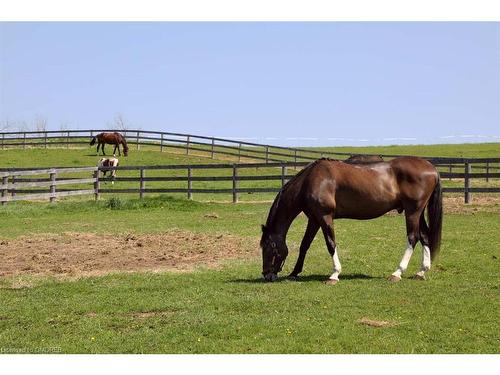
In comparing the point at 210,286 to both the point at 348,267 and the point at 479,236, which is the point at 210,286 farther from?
the point at 479,236

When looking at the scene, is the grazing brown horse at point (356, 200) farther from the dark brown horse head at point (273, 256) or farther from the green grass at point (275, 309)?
the green grass at point (275, 309)

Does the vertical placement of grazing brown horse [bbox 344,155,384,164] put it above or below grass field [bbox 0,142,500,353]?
above

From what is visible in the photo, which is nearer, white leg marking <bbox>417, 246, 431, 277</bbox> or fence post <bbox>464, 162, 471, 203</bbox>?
white leg marking <bbox>417, 246, 431, 277</bbox>

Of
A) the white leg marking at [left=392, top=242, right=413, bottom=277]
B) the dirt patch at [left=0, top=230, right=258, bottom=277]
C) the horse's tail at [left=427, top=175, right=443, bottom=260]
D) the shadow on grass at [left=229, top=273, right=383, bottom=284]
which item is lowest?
the dirt patch at [left=0, top=230, right=258, bottom=277]

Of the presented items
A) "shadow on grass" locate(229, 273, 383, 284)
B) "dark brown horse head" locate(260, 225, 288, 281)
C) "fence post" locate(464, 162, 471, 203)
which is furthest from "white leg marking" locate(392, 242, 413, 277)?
"fence post" locate(464, 162, 471, 203)

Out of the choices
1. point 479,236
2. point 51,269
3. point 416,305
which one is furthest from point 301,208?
point 479,236

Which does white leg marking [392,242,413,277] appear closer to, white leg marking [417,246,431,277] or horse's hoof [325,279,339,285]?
white leg marking [417,246,431,277]

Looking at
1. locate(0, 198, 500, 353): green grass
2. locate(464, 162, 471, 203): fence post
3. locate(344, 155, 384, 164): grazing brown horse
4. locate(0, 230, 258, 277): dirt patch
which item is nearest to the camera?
locate(0, 198, 500, 353): green grass

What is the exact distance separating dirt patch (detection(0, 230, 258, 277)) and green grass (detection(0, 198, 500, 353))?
77cm

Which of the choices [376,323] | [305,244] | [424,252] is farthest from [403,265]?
[376,323]

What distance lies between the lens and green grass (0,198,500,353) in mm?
5941

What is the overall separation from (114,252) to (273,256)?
423 centimetres

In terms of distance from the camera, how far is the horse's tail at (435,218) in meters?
9.42

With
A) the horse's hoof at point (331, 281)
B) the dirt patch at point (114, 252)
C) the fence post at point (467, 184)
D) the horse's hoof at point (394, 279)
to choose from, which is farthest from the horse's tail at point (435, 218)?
the fence post at point (467, 184)
